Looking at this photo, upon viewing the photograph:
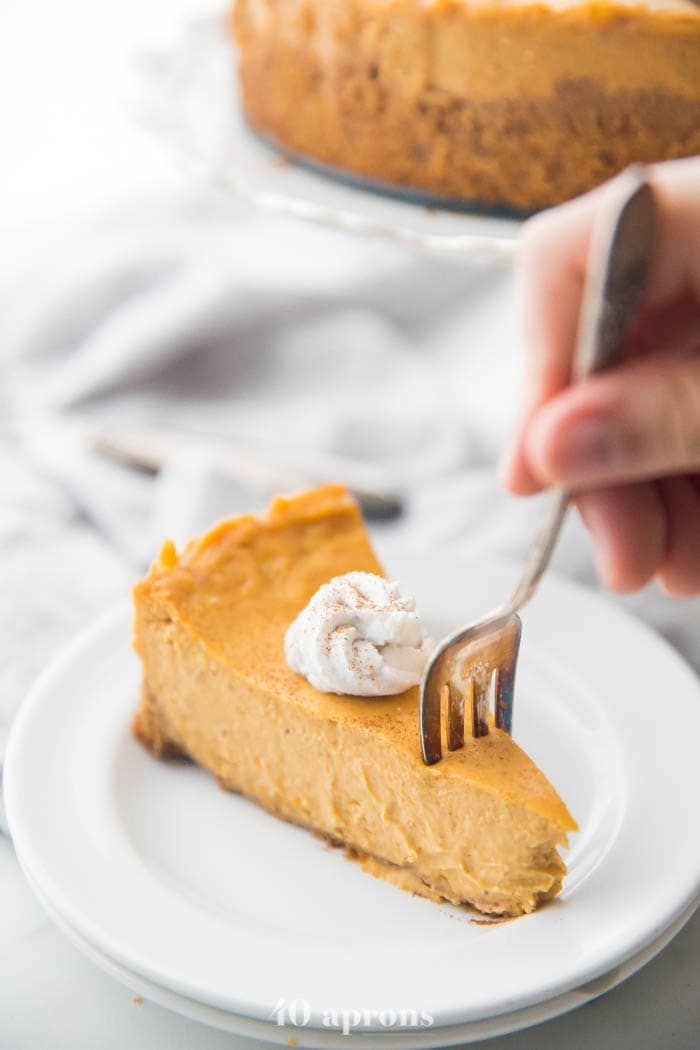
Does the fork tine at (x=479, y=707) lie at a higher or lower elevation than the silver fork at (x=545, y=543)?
lower

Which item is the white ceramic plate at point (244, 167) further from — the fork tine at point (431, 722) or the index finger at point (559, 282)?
the fork tine at point (431, 722)

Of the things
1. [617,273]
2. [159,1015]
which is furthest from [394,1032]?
[617,273]

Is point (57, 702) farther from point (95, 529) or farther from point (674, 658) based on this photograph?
point (674, 658)

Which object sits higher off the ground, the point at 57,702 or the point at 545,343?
the point at 545,343

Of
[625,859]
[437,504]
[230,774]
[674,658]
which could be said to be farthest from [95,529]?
[625,859]

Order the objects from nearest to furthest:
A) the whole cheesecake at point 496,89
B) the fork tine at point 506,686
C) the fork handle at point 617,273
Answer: the fork handle at point 617,273, the fork tine at point 506,686, the whole cheesecake at point 496,89

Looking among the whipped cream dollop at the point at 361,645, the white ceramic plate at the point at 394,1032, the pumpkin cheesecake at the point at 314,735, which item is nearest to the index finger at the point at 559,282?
the whipped cream dollop at the point at 361,645
